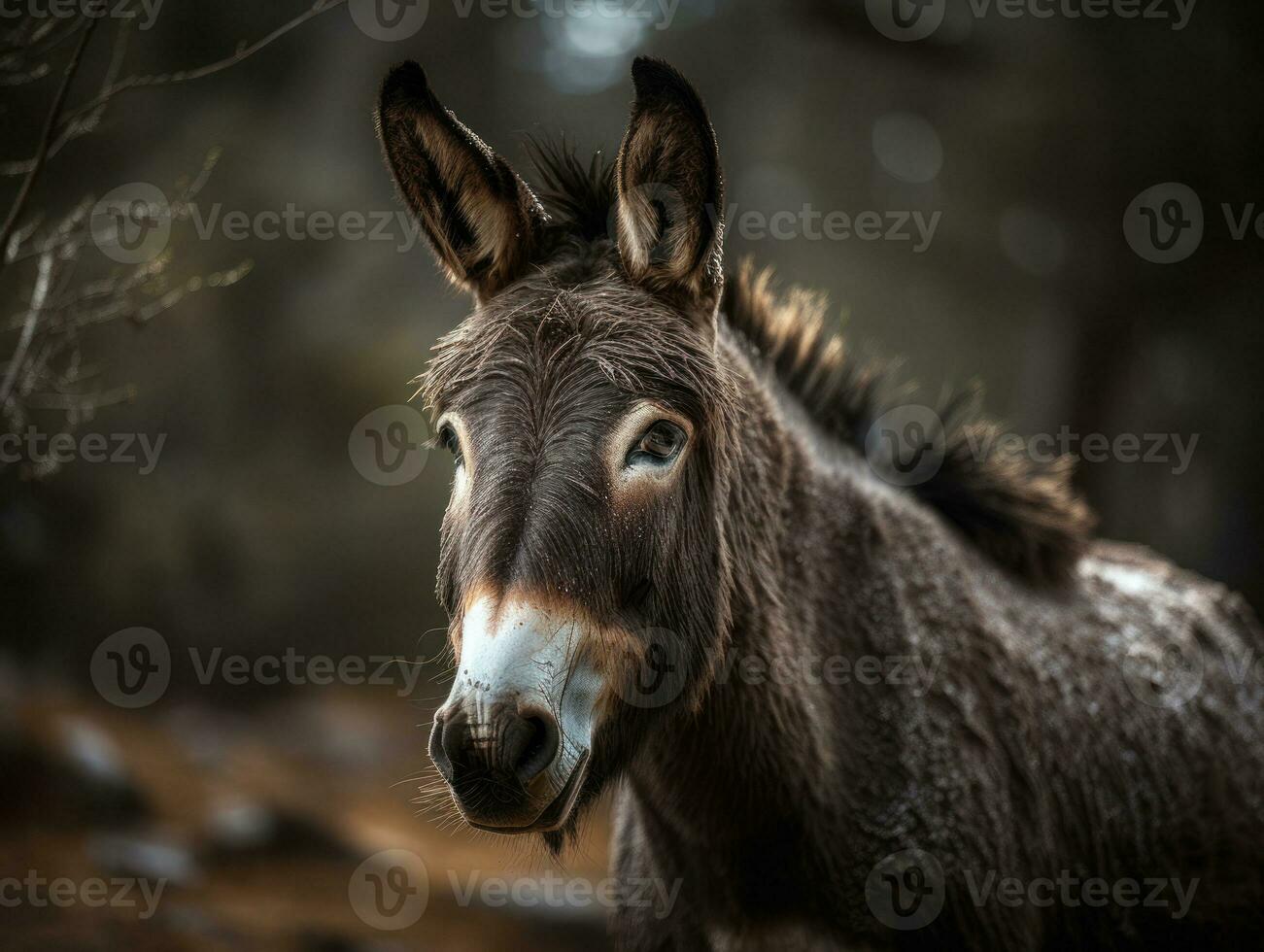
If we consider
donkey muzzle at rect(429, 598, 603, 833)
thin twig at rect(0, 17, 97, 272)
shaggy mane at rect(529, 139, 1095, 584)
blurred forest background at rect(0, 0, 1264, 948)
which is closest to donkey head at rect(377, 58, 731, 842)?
donkey muzzle at rect(429, 598, 603, 833)

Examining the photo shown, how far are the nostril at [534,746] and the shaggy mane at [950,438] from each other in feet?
6.09

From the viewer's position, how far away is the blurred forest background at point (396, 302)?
26.9ft

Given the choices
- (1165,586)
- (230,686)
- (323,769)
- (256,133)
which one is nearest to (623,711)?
(1165,586)

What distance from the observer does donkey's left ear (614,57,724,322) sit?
7.82 feet

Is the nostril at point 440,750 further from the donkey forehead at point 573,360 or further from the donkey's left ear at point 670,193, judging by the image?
the donkey's left ear at point 670,193

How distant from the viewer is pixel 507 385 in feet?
7.68

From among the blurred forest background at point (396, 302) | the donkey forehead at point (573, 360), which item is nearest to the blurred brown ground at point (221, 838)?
the blurred forest background at point (396, 302)

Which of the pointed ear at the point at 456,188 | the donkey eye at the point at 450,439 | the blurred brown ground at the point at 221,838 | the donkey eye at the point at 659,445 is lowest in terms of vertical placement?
the blurred brown ground at the point at 221,838

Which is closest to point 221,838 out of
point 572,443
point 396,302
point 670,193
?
point 396,302

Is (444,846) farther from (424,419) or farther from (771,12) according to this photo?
(771,12)

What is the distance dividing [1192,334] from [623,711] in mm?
9698

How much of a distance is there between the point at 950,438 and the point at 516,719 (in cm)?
262

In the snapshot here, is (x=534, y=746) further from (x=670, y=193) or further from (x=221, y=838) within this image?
(x=221, y=838)

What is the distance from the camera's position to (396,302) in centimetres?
989
